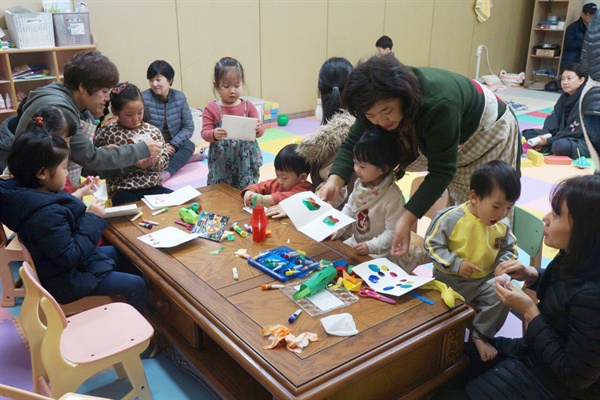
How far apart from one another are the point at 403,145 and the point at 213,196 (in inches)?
40.3

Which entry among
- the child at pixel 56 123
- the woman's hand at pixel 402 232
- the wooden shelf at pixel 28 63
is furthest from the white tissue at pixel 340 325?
the wooden shelf at pixel 28 63

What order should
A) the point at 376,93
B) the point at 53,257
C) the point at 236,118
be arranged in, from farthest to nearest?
the point at 236,118, the point at 53,257, the point at 376,93

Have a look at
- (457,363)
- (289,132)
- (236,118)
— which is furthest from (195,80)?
(457,363)

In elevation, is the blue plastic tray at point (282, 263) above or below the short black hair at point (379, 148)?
below

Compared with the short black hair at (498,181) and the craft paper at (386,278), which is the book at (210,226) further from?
the short black hair at (498,181)

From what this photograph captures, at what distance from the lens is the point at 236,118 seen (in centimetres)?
Result: 277

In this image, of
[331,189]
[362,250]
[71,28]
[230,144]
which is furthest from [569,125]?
[71,28]

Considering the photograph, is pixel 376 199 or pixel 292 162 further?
pixel 292 162

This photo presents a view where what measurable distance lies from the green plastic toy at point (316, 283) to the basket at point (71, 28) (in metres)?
3.67

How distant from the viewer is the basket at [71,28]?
4.25 meters

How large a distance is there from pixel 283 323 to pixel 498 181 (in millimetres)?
874

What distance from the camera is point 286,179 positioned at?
2.51 m

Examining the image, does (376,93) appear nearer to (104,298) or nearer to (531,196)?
(104,298)

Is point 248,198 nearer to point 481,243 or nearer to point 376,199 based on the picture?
point 376,199
